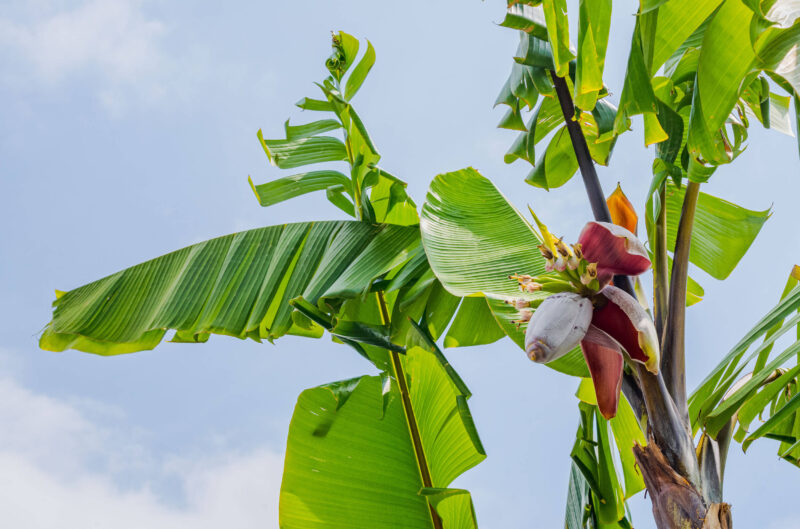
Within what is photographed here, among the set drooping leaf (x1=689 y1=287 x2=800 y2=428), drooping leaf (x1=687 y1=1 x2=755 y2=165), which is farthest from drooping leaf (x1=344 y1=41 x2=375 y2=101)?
drooping leaf (x1=689 y1=287 x2=800 y2=428)

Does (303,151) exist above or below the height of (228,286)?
above

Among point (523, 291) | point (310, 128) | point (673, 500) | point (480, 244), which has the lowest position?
point (673, 500)

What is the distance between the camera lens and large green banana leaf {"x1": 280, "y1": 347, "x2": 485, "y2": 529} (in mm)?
1134

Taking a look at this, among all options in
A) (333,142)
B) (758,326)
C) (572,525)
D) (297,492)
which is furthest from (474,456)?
(333,142)

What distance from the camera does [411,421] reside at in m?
1.20

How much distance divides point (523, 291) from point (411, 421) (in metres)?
0.46

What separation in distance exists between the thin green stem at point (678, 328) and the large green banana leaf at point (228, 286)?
463 millimetres

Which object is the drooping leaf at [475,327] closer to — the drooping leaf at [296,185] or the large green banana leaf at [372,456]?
the large green banana leaf at [372,456]

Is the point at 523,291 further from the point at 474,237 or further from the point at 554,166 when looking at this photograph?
the point at 554,166

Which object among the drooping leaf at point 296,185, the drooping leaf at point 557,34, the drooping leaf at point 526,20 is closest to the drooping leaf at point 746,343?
the drooping leaf at point 557,34

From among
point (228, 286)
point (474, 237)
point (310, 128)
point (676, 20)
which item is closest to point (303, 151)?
point (310, 128)

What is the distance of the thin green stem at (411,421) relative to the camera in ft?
3.79

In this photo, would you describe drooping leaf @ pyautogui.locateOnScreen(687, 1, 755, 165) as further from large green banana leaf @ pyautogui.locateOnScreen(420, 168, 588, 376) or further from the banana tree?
large green banana leaf @ pyautogui.locateOnScreen(420, 168, 588, 376)

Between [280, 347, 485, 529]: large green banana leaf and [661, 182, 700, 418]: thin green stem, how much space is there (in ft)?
1.28
